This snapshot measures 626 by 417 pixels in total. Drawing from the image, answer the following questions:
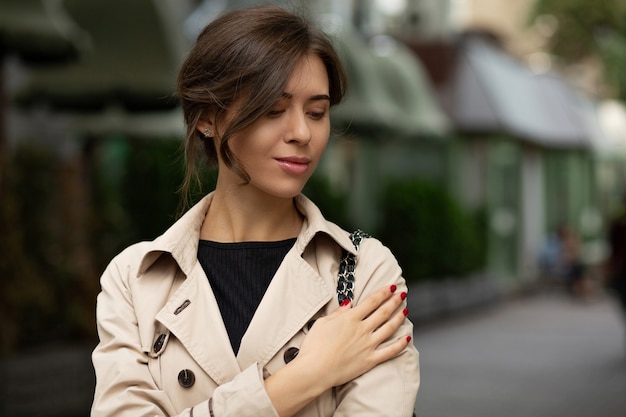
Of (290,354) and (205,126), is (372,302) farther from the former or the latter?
(205,126)

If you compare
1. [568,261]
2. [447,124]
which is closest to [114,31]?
[447,124]

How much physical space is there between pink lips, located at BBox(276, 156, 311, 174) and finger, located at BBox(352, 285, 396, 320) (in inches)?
12.2

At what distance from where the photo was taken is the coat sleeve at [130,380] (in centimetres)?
223

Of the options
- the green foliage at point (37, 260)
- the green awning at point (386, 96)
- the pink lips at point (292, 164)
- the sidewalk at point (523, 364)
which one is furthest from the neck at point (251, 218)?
the green awning at point (386, 96)

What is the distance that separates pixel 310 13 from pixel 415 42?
2025 centimetres

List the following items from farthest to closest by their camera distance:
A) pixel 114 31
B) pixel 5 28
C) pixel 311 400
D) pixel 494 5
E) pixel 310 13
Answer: pixel 494 5, pixel 114 31, pixel 5 28, pixel 310 13, pixel 311 400

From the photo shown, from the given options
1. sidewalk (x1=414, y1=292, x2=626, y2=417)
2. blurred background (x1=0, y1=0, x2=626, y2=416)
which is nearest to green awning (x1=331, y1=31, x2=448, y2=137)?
blurred background (x1=0, y1=0, x2=626, y2=416)

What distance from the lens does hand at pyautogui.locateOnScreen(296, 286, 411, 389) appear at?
7.49ft

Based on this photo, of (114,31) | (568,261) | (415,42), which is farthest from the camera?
(568,261)

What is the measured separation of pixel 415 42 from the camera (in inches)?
890

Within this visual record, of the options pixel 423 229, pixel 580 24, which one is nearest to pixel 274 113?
pixel 423 229

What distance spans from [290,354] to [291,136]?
0.46m

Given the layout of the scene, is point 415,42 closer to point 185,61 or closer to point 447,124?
point 447,124

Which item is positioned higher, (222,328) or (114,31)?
(114,31)
